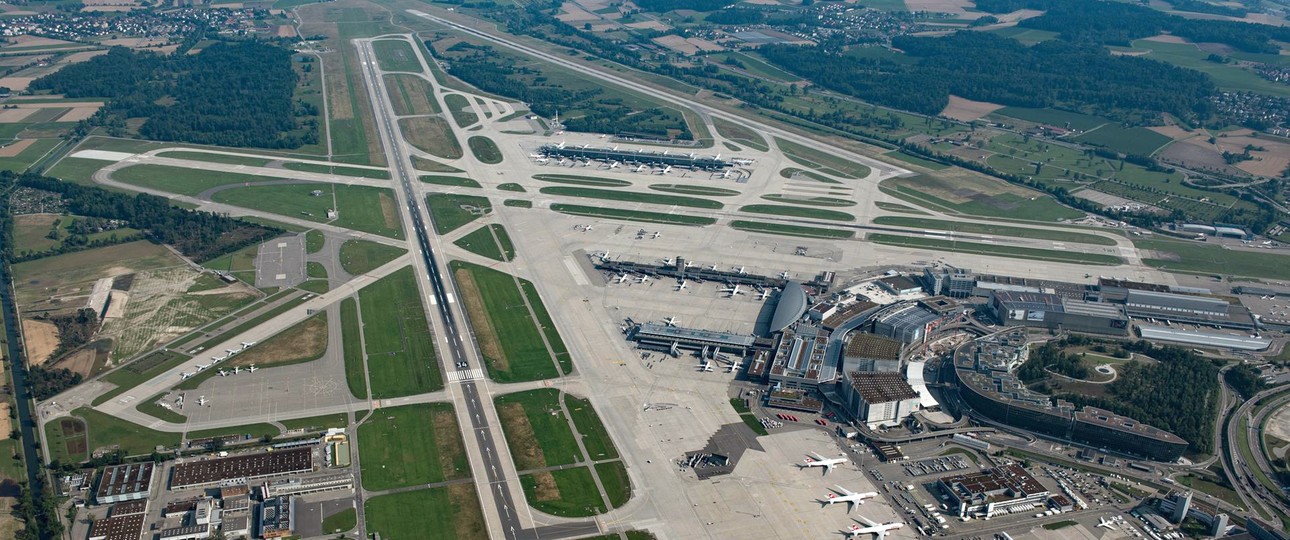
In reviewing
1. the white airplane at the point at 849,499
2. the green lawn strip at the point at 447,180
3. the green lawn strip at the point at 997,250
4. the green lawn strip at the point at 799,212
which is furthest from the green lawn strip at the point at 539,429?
the green lawn strip at the point at 447,180

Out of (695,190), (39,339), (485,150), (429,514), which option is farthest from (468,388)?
(485,150)

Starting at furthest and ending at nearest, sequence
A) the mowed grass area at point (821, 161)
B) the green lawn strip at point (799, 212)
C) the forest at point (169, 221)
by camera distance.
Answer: the mowed grass area at point (821, 161) → the green lawn strip at point (799, 212) → the forest at point (169, 221)

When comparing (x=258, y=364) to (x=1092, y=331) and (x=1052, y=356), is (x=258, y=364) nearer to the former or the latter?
(x=1052, y=356)

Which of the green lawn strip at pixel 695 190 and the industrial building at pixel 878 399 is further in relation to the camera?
the green lawn strip at pixel 695 190

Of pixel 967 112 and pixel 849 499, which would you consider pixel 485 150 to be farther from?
pixel 849 499

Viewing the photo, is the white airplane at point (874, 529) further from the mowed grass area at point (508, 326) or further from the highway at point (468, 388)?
the mowed grass area at point (508, 326)

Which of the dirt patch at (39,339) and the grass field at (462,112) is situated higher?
the grass field at (462,112)

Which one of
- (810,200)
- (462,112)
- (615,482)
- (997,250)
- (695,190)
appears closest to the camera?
(615,482)
